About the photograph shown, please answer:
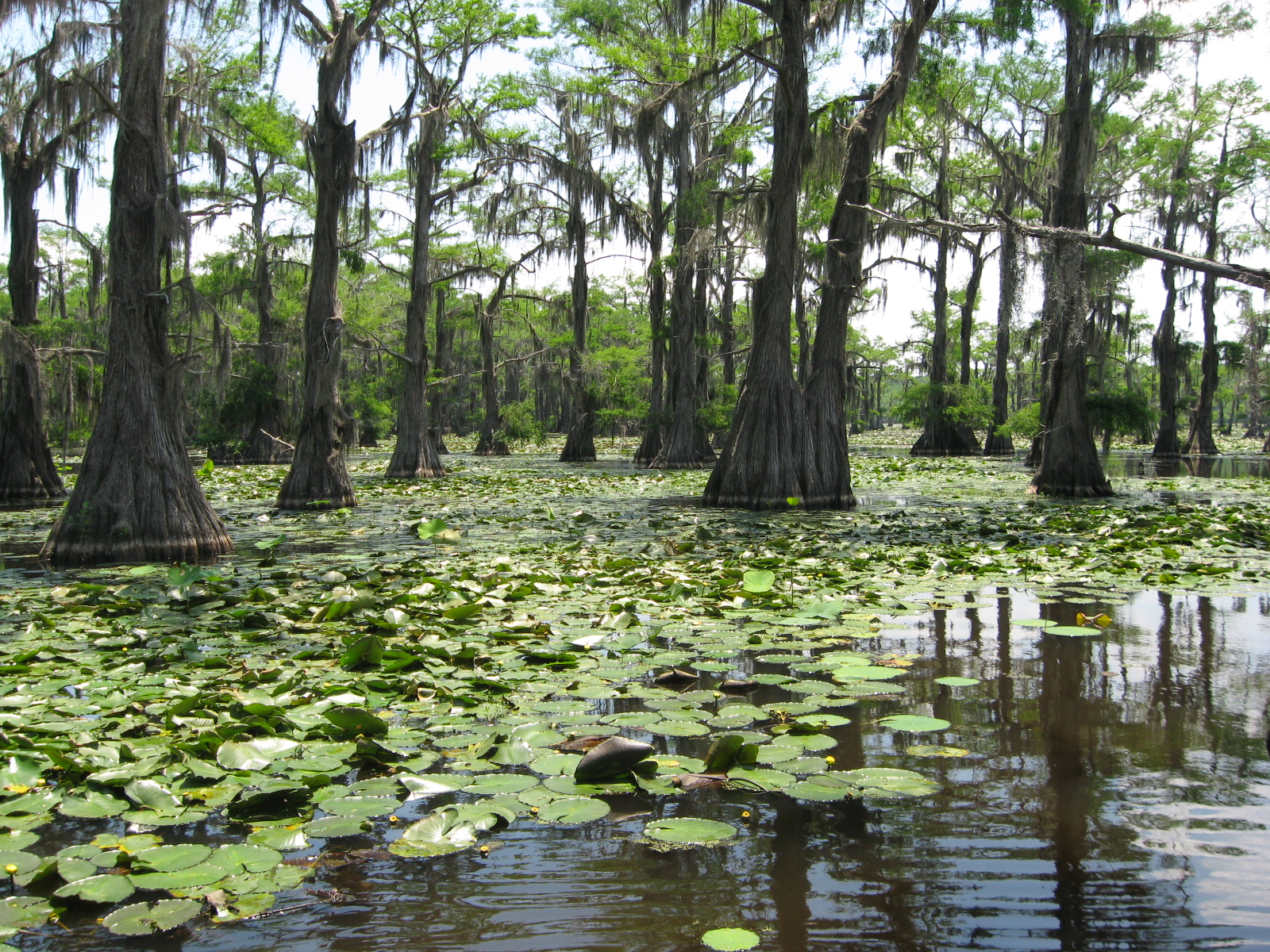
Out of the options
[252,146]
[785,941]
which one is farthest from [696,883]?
[252,146]

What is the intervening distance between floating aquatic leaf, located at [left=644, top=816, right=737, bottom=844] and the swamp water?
3cm

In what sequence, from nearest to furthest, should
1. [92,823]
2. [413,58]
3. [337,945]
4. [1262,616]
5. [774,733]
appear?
[337,945] < [92,823] < [774,733] < [1262,616] < [413,58]

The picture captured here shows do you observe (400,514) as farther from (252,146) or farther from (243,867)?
(252,146)

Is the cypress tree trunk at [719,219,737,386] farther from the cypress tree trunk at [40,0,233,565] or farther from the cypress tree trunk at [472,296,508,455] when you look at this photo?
the cypress tree trunk at [40,0,233,565]

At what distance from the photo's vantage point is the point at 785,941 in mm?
1989

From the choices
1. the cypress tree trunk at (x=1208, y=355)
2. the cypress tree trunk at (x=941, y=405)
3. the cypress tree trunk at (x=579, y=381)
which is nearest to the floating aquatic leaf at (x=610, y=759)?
the cypress tree trunk at (x=579, y=381)

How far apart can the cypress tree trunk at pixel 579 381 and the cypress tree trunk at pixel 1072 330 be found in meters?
15.5

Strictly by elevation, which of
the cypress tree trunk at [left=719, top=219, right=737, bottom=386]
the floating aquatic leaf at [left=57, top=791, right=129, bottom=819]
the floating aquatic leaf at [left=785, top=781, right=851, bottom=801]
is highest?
the cypress tree trunk at [left=719, top=219, right=737, bottom=386]

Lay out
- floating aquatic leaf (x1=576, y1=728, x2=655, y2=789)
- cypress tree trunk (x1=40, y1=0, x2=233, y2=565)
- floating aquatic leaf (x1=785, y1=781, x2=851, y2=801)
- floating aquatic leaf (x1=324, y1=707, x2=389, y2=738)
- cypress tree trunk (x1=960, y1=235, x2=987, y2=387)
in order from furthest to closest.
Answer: cypress tree trunk (x1=960, y1=235, x2=987, y2=387) → cypress tree trunk (x1=40, y1=0, x2=233, y2=565) → floating aquatic leaf (x1=324, y1=707, x2=389, y2=738) → floating aquatic leaf (x1=576, y1=728, x2=655, y2=789) → floating aquatic leaf (x1=785, y1=781, x2=851, y2=801)

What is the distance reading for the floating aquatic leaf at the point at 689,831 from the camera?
2.44 m

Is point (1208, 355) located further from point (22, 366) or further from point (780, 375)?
point (22, 366)

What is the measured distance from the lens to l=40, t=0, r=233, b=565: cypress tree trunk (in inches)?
296

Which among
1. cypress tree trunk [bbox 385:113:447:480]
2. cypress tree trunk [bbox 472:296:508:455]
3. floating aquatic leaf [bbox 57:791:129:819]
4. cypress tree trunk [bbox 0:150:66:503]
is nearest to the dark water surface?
floating aquatic leaf [bbox 57:791:129:819]

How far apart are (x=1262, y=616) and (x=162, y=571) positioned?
7.76m
